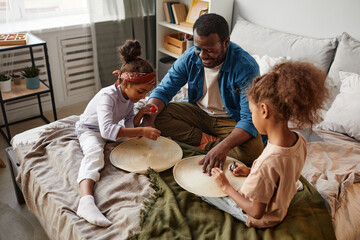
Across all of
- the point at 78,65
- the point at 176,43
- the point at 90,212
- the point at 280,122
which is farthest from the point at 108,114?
the point at 176,43

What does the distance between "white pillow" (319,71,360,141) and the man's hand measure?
83 cm

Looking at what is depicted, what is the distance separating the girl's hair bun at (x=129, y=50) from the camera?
1680mm

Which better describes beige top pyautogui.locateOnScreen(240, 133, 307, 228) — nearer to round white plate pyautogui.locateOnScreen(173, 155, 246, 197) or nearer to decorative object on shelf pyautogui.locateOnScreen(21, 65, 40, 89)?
round white plate pyautogui.locateOnScreen(173, 155, 246, 197)

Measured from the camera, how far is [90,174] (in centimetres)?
145

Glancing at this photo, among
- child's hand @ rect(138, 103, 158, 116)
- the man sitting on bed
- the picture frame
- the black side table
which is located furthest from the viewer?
the picture frame

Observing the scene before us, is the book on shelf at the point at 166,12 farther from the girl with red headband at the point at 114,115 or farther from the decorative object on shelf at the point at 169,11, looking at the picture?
the girl with red headband at the point at 114,115

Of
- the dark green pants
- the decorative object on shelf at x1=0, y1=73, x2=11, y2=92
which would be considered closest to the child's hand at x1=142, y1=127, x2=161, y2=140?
the dark green pants

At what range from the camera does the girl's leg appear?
1278mm

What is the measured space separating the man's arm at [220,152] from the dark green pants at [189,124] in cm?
21

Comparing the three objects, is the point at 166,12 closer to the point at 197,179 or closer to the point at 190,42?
the point at 190,42

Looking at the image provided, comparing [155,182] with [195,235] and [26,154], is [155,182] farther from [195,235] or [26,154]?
[26,154]

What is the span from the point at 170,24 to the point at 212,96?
1496 mm

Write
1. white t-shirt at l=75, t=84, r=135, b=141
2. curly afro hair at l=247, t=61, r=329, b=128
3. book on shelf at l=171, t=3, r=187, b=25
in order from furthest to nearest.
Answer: book on shelf at l=171, t=3, r=187, b=25 → white t-shirt at l=75, t=84, r=135, b=141 → curly afro hair at l=247, t=61, r=329, b=128

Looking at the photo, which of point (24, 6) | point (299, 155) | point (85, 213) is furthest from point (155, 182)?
point (24, 6)
